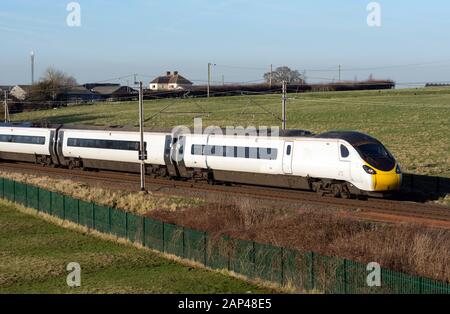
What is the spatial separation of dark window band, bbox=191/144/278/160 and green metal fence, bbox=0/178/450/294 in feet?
27.5

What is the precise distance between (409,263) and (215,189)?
54.0ft

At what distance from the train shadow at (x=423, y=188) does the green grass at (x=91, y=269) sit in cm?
1410

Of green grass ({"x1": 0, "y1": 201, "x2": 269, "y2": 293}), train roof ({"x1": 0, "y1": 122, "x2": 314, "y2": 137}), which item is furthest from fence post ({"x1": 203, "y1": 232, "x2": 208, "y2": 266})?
train roof ({"x1": 0, "y1": 122, "x2": 314, "y2": 137})

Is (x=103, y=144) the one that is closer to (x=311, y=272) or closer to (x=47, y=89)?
(x=311, y=272)

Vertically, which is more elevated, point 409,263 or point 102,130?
point 102,130

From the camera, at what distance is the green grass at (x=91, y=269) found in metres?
20.1

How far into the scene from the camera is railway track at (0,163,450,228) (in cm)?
2747

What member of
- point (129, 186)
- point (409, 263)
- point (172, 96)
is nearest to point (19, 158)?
point (129, 186)

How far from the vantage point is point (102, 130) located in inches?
1732

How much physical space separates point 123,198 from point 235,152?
6101 mm

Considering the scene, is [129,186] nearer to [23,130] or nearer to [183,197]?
[183,197]

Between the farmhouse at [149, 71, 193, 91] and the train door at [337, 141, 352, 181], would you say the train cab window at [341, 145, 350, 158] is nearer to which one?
the train door at [337, 141, 352, 181]

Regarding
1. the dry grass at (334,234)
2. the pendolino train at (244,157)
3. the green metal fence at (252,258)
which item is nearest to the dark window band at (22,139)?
A: the pendolino train at (244,157)
